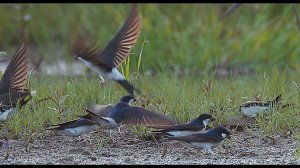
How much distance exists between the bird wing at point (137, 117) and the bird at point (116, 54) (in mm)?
559

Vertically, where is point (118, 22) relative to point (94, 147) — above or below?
above

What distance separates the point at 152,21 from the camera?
9422mm

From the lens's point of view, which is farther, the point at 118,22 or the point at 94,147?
the point at 118,22

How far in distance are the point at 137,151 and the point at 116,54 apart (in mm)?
867

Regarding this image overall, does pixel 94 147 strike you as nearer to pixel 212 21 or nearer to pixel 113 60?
pixel 113 60

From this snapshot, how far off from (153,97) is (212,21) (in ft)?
12.6

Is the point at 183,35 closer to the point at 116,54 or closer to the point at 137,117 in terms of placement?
the point at 116,54

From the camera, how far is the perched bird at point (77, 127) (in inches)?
195

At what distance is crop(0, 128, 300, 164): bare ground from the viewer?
478 cm

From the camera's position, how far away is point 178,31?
372 inches

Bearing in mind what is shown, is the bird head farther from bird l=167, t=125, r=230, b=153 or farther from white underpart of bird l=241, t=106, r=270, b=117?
white underpart of bird l=241, t=106, r=270, b=117

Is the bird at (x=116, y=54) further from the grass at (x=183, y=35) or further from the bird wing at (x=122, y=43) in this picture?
the grass at (x=183, y=35)

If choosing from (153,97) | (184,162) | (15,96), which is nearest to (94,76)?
(153,97)

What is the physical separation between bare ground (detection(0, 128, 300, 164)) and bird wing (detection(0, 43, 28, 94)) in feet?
1.25
